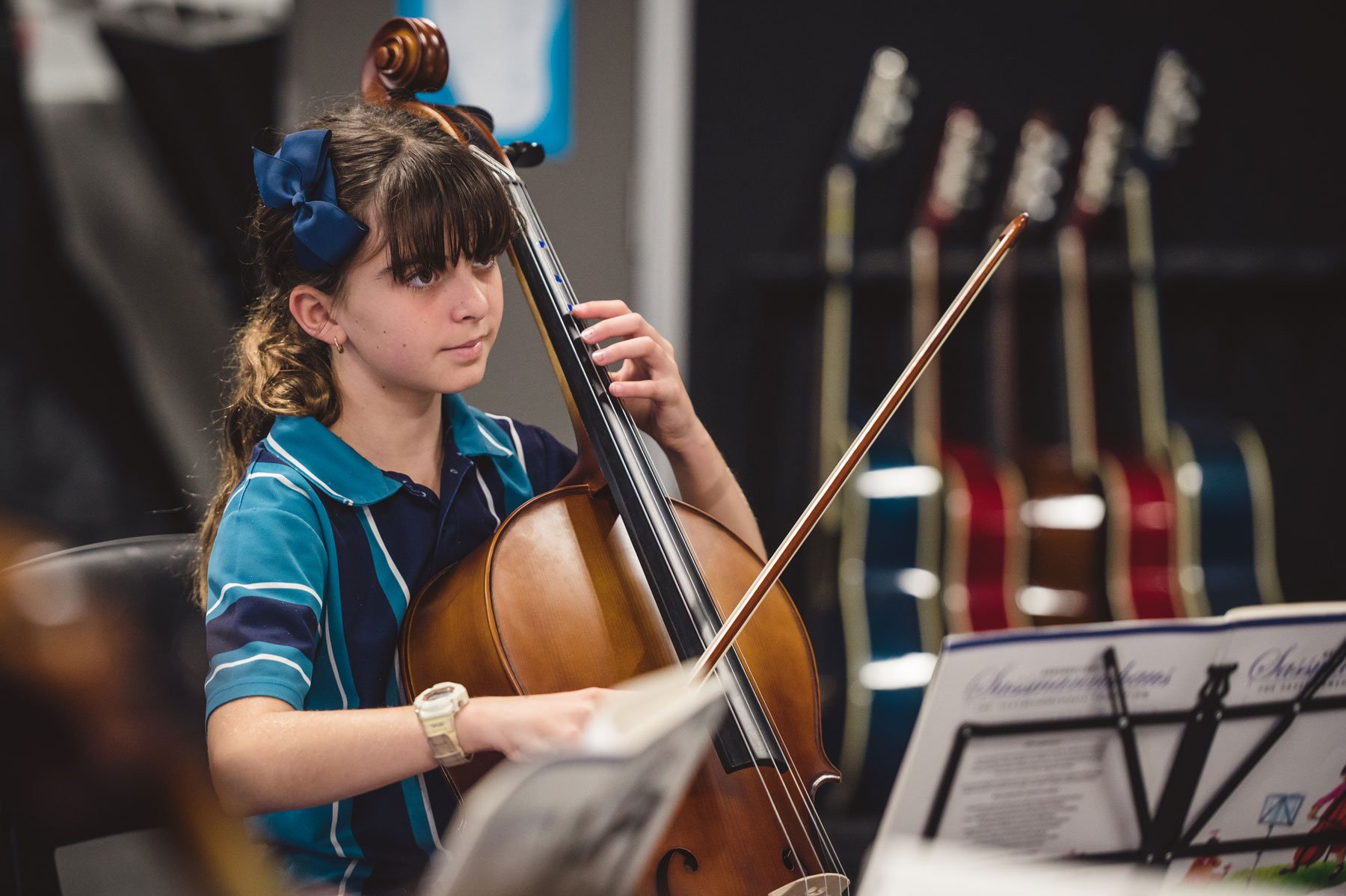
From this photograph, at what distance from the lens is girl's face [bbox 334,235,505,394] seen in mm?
993

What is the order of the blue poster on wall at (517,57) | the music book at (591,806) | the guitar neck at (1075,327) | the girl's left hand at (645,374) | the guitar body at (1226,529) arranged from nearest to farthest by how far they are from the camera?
1. the music book at (591,806)
2. the girl's left hand at (645,374)
3. the guitar body at (1226,529)
4. the blue poster on wall at (517,57)
5. the guitar neck at (1075,327)

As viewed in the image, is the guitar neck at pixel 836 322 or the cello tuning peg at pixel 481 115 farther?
the guitar neck at pixel 836 322

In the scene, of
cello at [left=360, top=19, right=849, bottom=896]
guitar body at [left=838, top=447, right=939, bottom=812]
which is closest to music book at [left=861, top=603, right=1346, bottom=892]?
cello at [left=360, top=19, right=849, bottom=896]

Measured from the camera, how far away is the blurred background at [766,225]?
98.3 inches

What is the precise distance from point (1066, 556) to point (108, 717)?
2.04 m

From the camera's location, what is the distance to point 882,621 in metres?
2.48

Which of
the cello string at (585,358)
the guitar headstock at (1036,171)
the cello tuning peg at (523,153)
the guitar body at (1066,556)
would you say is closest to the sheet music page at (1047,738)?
the cello string at (585,358)

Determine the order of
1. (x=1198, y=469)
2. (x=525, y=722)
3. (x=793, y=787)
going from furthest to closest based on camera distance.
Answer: (x=1198, y=469) → (x=793, y=787) → (x=525, y=722)

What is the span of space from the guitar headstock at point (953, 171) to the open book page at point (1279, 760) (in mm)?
1896

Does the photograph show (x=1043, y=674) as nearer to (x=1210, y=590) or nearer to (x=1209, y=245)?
(x=1210, y=590)

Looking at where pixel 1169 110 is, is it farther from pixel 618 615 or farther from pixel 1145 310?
pixel 618 615

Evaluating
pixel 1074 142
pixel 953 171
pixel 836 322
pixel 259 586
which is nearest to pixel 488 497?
pixel 259 586

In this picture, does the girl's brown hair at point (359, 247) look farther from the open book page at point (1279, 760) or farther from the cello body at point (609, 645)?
the open book page at point (1279, 760)

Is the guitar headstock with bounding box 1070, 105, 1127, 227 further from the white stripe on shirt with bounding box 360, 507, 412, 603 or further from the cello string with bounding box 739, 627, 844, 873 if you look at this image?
the white stripe on shirt with bounding box 360, 507, 412, 603
